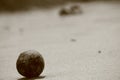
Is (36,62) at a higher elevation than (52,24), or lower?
lower

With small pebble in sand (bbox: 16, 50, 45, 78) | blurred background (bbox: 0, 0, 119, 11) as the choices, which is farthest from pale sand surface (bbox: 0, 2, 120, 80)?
blurred background (bbox: 0, 0, 119, 11)

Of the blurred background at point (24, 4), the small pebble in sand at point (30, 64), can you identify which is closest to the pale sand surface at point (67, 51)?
the small pebble in sand at point (30, 64)

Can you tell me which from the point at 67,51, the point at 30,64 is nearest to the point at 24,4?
the point at 67,51

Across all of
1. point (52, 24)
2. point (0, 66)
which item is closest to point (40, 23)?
point (52, 24)

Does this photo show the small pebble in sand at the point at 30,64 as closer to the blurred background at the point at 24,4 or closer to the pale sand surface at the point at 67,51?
the pale sand surface at the point at 67,51

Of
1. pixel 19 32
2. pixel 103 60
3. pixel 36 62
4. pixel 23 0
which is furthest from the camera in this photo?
pixel 23 0

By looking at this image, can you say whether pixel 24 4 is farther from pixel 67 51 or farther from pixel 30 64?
pixel 30 64

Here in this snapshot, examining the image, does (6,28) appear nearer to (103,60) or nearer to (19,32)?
(19,32)

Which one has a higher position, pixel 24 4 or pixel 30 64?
pixel 24 4
